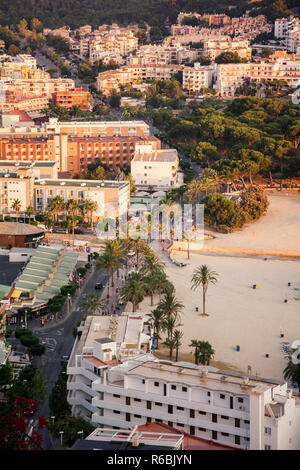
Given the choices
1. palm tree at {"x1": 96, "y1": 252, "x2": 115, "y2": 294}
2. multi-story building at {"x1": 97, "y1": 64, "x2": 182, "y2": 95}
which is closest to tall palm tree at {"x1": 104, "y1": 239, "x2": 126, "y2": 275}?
palm tree at {"x1": 96, "y1": 252, "x2": 115, "y2": 294}

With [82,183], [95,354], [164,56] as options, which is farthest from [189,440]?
[164,56]

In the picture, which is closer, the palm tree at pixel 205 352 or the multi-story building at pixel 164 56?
the palm tree at pixel 205 352

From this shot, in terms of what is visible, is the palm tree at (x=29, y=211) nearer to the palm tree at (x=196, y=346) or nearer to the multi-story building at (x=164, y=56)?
the palm tree at (x=196, y=346)

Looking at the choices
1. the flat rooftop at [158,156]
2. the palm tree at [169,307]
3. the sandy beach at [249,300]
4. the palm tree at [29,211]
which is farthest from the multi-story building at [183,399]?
the flat rooftop at [158,156]

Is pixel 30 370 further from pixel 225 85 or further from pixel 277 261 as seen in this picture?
pixel 225 85

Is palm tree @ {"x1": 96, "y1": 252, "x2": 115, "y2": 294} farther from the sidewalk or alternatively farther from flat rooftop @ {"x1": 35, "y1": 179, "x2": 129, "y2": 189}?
flat rooftop @ {"x1": 35, "y1": 179, "x2": 129, "y2": 189}

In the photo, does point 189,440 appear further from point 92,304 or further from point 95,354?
point 92,304
